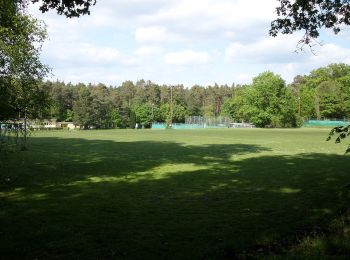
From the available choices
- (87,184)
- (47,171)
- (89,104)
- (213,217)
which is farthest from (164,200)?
(89,104)

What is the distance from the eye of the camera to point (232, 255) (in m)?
6.38

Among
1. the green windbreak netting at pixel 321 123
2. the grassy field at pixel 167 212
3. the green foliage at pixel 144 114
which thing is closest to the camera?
the grassy field at pixel 167 212

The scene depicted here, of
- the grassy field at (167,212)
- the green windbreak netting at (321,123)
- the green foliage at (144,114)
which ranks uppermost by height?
the green foliage at (144,114)

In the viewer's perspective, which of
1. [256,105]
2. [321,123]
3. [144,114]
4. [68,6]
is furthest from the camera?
[144,114]

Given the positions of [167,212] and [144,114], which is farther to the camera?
[144,114]

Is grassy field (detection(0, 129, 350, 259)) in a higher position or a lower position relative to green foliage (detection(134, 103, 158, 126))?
lower

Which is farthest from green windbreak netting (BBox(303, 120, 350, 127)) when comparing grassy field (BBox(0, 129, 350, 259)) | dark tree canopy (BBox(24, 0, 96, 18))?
dark tree canopy (BBox(24, 0, 96, 18))

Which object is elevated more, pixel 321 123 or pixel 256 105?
pixel 256 105

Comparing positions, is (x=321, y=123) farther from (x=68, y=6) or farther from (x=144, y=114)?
(x=68, y=6)

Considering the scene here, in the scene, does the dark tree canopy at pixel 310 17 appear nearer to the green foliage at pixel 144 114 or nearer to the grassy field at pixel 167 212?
the grassy field at pixel 167 212

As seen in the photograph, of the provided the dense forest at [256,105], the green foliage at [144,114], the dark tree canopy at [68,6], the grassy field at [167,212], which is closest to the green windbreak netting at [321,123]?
the dense forest at [256,105]

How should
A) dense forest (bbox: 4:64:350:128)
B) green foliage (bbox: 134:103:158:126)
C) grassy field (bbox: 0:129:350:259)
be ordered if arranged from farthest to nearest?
1. green foliage (bbox: 134:103:158:126)
2. dense forest (bbox: 4:64:350:128)
3. grassy field (bbox: 0:129:350:259)

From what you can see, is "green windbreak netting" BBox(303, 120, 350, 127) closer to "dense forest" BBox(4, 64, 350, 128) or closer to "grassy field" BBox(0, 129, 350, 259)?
"dense forest" BBox(4, 64, 350, 128)

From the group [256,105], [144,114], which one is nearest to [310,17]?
[256,105]
